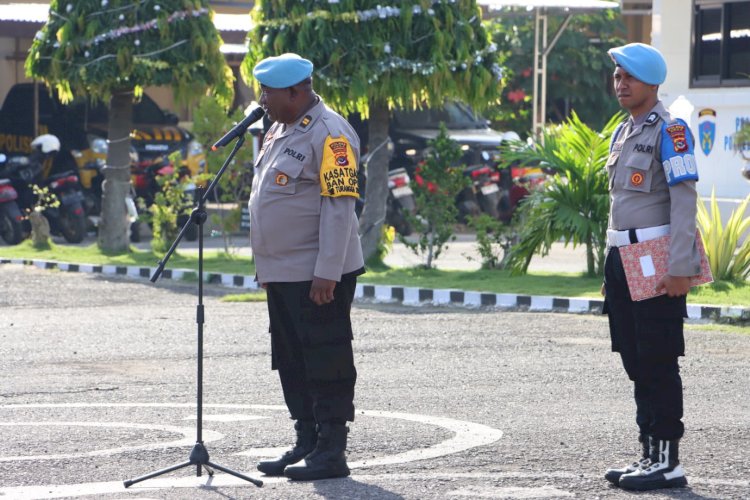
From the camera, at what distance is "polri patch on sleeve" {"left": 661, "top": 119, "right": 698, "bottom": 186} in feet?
19.6

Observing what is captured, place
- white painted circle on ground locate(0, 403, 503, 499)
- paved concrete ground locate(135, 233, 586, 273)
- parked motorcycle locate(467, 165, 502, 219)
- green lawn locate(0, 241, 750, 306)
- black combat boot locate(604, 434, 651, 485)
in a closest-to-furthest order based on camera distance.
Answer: white painted circle on ground locate(0, 403, 503, 499), black combat boot locate(604, 434, 651, 485), green lawn locate(0, 241, 750, 306), paved concrete ground locate(135, 233, 586, 273), parked motorcycle locate(467, 165, 502, 219)

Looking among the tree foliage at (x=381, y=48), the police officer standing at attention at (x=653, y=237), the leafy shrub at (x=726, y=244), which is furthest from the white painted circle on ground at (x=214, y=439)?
the tree foliage at (x=381, y=48)

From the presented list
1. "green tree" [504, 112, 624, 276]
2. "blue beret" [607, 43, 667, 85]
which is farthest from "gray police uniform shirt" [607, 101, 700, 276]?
"green tree" [504, 112, 624, 276]

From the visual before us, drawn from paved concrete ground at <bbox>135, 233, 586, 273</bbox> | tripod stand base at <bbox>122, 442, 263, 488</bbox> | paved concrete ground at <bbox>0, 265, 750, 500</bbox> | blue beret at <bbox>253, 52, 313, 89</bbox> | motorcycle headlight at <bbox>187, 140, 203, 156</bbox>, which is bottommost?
paved concrete ground at <bbox>135, 233, 586, 273</bbox>

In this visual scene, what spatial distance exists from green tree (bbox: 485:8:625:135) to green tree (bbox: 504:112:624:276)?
56.3 feet

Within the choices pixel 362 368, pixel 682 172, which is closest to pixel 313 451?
pixel 682 172

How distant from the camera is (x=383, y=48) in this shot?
16578mm

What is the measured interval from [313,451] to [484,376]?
333cm

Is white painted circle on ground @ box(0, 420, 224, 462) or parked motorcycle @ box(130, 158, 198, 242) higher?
parked motorcycle @ box(130, 158, 198, 242)

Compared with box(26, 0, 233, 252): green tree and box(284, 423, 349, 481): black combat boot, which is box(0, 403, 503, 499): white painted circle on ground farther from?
box(26, 0, 233, 252): green tree

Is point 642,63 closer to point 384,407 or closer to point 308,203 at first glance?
point 308,203

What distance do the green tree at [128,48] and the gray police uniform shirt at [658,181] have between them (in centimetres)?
1347

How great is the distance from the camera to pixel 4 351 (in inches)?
434

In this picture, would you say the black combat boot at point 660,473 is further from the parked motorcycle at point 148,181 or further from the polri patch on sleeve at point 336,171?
the parked motorcycle at point 148,181
